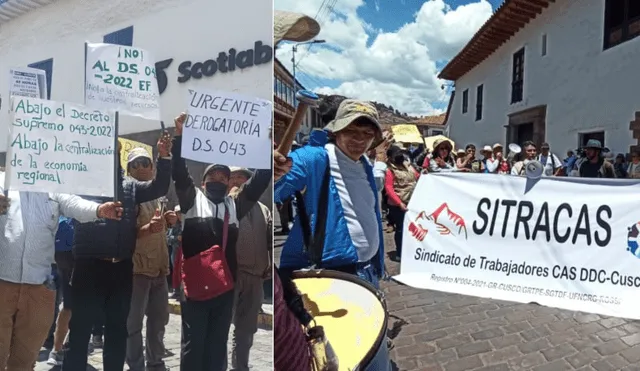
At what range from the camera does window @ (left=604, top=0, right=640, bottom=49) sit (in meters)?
9.00

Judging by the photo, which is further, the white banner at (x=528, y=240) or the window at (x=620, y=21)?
the window at (x=620, y=21)

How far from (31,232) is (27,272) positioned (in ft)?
0.51

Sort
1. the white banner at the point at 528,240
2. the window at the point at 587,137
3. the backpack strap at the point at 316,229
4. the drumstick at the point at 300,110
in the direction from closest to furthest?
the drumstick at the point at 300,110
the backpack strap at the point at 316,229
the white banner at the point at 528,240
the window at the point at 587,137

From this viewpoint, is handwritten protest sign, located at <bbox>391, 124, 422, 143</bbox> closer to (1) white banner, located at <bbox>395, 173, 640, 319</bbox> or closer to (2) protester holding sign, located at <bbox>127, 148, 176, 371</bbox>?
(1) white banner, located at <bbox>395, 173, 640, 319</bbox>

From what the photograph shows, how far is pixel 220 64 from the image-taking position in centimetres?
181

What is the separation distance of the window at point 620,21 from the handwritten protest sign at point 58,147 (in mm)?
9606

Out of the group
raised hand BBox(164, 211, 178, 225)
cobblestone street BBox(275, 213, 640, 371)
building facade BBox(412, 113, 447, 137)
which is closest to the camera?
raised hand BBox(164, 211, 178, 225)

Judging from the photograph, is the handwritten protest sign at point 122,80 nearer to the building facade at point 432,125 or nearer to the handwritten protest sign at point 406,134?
the handwritten protest sign at point 406,134

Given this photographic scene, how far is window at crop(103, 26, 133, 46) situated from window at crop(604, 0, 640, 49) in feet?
30.9

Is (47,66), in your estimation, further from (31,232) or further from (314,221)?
(314,221)

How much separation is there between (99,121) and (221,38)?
0.51 meters

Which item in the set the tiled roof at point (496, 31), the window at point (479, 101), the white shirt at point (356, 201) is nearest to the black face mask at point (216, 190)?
the white shirt at point (356, 201)

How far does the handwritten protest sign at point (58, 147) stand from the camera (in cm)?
176

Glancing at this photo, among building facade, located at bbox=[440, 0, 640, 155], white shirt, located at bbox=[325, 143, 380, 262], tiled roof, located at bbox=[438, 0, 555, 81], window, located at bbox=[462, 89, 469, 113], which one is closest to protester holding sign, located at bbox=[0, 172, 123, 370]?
white shirt, located at bbox=[325, 143, 380, 262]
